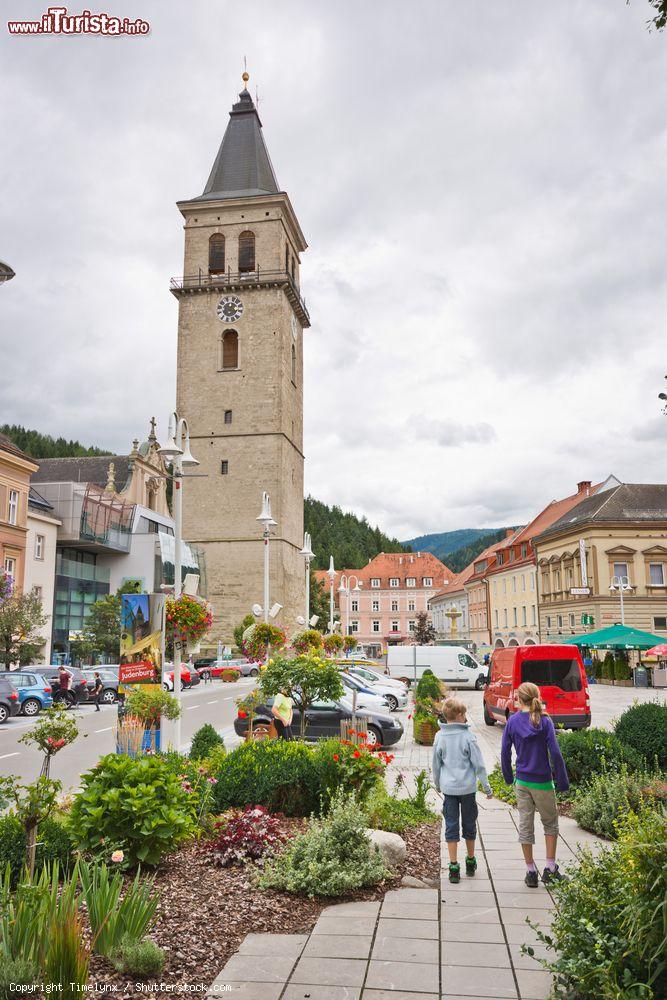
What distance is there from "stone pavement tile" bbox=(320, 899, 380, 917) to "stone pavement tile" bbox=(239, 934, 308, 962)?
1.66 feet

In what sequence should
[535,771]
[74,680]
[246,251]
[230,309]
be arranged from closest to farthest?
→ [535,771], [74,680], [230,309], [246,251]

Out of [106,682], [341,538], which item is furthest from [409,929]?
[341,538]

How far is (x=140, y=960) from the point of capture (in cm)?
451

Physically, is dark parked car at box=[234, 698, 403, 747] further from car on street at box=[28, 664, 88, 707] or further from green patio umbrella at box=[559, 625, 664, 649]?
green patio umbrella at box=[559, 625, 664, 649]

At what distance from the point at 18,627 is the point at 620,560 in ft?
124

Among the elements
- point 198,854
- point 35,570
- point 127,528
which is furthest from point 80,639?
point 198,854

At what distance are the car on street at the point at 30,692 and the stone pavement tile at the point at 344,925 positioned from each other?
23689 millimetres

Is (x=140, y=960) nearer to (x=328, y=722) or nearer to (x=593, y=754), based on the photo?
(x=593, y=754)

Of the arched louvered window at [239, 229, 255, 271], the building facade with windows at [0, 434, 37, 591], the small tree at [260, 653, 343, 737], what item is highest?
the arched louvered window at [239, 229, 255, 271]

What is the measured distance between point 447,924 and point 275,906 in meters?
1.31

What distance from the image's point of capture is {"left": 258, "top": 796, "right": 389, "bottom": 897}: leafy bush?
625 centimetres

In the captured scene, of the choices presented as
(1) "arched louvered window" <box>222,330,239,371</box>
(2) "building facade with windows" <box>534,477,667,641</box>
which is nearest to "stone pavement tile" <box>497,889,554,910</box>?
(2) "building facade with windows" <box>534,477,667,641</box>

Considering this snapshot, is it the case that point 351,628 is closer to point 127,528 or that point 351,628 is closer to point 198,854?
point 127,528

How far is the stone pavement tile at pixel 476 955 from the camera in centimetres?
493
